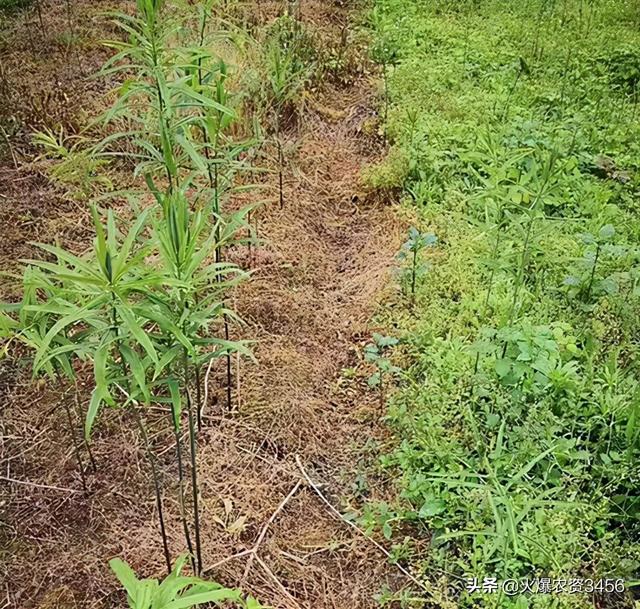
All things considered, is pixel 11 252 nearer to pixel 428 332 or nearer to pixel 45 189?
pixel 45 189

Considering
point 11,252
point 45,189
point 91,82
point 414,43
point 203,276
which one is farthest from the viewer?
point 414,43

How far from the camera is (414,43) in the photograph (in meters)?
4.56

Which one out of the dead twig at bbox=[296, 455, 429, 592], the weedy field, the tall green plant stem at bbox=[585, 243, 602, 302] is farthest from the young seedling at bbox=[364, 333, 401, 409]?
the tall green plant stem at bbox=[585, 243, 602, 302]

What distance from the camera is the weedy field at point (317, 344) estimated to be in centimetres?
182

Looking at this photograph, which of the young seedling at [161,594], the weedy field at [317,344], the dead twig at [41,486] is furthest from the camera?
the dead twig at [41,486]

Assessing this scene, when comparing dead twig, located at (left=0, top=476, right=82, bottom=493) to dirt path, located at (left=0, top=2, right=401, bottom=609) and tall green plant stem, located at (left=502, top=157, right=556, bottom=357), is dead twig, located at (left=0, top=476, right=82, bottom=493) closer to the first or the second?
dirt path, located at (left=0, top=2, right=401, bottom=609)

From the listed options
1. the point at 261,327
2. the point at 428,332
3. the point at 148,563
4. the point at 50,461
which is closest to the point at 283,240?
the point at 261,327

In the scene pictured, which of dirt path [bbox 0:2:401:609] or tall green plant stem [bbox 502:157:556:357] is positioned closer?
dirt path [bbox 0:2:401:609]

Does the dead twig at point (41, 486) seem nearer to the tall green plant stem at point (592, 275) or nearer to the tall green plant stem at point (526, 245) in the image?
the tall green plant stem at point (526, 245)

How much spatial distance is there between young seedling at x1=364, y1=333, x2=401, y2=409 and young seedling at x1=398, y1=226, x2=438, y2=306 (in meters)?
0.26

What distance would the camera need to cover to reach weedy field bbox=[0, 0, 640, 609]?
5.97 ft

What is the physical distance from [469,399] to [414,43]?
Result: 3.05 metres

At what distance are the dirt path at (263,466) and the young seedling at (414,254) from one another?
0.09 meters

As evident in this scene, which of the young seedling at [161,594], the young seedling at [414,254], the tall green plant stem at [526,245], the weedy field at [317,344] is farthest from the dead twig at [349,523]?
the young seedling at [414,254]
